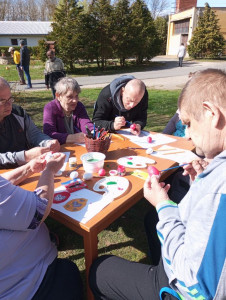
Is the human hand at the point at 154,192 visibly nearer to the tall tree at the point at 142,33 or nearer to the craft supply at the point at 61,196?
the craft supply at the point at 61,196

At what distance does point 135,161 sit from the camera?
5.52ft

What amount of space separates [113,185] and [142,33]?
17644 mm

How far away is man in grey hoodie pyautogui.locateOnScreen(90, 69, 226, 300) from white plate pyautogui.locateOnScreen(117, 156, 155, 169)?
50cm

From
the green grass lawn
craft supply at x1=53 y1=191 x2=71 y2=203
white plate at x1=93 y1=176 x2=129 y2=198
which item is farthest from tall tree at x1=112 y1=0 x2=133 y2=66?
craft supply at x1=53 y1=191 x2=71 y2=203

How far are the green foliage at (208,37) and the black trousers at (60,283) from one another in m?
25.2

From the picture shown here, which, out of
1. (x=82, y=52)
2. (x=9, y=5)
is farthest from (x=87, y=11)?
(x=9, y=5)

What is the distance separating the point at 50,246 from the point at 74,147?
915mm

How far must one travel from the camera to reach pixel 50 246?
126 centimetres

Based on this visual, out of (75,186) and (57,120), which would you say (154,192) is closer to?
(75,186)

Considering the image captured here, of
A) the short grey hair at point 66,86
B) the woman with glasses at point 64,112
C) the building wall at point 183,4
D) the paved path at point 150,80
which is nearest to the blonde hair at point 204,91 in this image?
the woman with glasses at point 64,112

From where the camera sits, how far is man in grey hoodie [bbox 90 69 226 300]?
72 cm

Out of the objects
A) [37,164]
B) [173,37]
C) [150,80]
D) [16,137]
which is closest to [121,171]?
[37,164]

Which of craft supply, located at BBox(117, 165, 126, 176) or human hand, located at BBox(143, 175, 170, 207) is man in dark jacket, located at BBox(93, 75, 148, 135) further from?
human hand, located at BBox(143, 175, 170, 207)

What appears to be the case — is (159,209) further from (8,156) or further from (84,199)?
(8,156)
